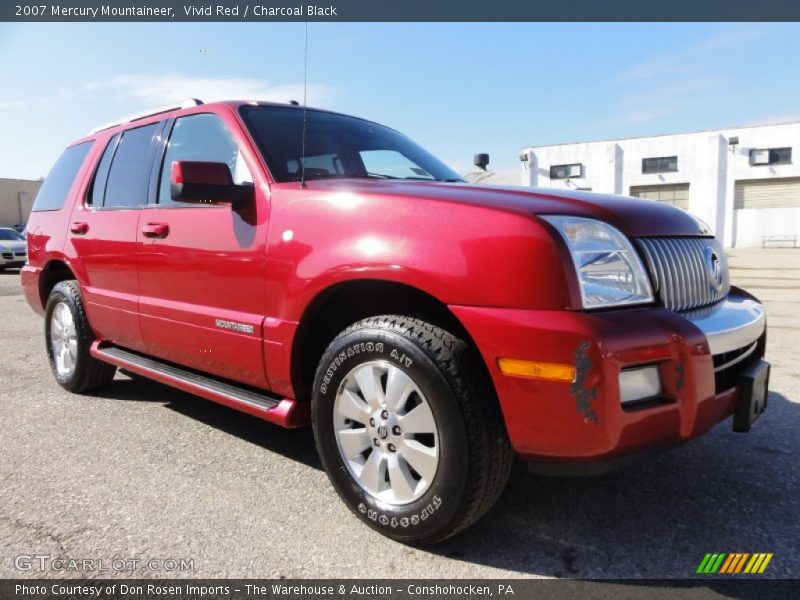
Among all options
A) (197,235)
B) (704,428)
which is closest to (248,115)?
(197,235)

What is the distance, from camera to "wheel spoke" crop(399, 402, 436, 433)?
81.0 inches

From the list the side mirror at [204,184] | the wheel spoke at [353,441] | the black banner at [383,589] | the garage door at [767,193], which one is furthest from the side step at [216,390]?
the garage door at [767,193]

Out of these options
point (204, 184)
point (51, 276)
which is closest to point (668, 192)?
point (51, 276)

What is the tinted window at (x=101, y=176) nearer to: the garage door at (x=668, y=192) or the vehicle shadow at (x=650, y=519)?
the vehicle shadow at (x=650, y=519)

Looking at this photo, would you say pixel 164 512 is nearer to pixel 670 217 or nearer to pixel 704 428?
pixel 704 428

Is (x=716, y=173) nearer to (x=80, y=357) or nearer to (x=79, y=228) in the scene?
(x=79, y=228)

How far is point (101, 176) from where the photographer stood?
4027 millimetres

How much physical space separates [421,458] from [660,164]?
3755cm

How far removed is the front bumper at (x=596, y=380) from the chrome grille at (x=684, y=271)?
16 centimetres

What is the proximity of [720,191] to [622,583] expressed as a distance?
37195 mm

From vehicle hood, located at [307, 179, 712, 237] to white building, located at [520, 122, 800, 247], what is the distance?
3041cm

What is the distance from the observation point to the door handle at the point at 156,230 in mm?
3131

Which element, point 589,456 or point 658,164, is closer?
point 589,456

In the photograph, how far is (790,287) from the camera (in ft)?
36.8
